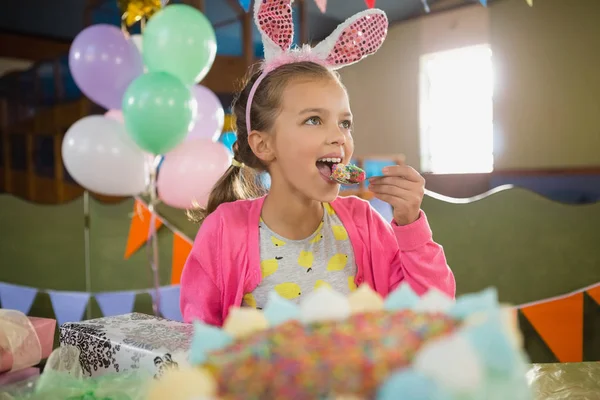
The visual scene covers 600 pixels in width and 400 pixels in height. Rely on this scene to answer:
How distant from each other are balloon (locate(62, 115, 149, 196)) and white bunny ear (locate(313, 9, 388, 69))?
1249mm

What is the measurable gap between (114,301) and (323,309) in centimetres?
280

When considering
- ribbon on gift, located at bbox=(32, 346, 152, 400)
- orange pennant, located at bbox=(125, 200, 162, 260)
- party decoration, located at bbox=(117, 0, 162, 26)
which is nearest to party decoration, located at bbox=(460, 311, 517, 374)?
ribbon on gift, located at bbox=(32, 346, 152, 400)

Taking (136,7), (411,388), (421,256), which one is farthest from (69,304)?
(411,388)

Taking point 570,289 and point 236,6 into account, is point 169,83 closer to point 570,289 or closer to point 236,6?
point 236,6

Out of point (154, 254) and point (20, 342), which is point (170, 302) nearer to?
point (154, 254)

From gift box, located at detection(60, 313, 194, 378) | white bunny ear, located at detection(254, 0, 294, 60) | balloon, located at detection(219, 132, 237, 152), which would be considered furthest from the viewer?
balloon, located at detection(219, 132, 237, 152)

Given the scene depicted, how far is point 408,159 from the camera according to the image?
265cm

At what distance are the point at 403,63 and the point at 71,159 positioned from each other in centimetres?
150

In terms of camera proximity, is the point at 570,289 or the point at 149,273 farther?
the point at 149,273

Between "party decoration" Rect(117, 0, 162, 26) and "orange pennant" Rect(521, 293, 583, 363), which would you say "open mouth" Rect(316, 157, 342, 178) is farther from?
"party decoration" Rect(117, 0, 162, 26)

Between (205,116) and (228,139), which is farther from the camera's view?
(228,139)

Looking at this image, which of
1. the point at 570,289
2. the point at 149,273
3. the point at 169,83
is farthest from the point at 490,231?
the point at 149,273

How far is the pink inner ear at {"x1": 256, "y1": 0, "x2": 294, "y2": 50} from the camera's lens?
3.89ft

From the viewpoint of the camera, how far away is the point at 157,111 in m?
2.05
